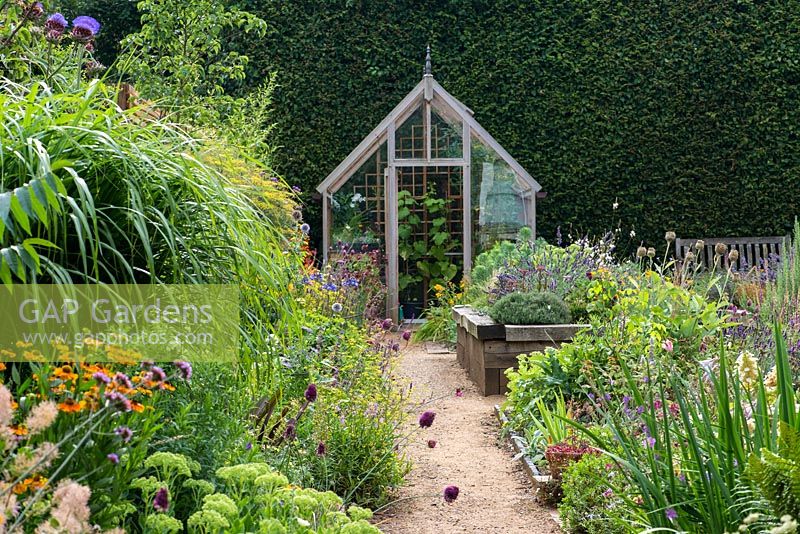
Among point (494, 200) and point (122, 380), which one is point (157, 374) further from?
point (494, 200)

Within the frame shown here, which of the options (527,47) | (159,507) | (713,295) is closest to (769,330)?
(159,507)

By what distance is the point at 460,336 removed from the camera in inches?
272

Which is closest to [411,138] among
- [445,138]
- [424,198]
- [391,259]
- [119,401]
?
[445,138]

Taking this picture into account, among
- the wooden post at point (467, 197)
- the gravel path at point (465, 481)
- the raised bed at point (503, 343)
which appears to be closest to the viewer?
the gravel path at point (465, 481)

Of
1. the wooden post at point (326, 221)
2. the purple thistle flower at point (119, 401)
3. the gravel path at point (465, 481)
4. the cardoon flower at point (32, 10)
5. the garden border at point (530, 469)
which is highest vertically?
the cardoon flower at point (32, 10)

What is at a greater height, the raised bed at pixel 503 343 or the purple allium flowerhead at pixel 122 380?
the purple allium flowerhead at pixel 122 380

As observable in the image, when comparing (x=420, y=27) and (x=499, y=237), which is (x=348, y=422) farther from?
(x=420, y=27)

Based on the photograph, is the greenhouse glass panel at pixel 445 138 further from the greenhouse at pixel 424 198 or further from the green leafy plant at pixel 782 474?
the green leafy plant at pixel 782 474

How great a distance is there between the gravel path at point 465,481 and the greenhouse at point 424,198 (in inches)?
129

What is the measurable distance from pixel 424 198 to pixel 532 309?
3395 mm

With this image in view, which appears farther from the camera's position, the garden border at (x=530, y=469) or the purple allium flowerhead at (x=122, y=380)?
the garden border at (x=530, y=469)

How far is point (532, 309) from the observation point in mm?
5777

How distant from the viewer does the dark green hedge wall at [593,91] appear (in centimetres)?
1036
